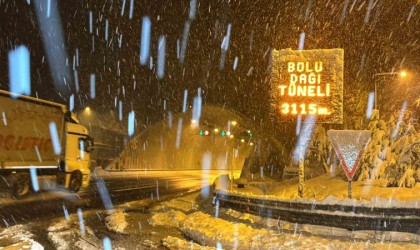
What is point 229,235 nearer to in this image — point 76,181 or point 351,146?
point 351,146

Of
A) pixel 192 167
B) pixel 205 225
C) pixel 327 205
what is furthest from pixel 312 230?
pixel 192 167

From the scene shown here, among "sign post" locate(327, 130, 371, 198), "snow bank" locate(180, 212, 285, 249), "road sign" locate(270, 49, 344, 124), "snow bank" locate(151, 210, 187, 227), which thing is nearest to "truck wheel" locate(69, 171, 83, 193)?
"snow bank" locate(151, 210, 187, 227)

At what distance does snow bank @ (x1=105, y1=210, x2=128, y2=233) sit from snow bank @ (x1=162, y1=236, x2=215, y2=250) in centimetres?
164

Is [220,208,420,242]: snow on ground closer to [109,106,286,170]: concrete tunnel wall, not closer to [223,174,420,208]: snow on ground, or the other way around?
[223,174,420,208]: snow on ground

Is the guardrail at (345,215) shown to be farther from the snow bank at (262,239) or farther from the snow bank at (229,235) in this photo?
the snow bank at (229,235)

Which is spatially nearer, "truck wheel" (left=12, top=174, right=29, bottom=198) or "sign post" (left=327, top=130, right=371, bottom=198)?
"sign post" (left=327, top=130, right=371, bottom=198)

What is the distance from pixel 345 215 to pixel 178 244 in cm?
362

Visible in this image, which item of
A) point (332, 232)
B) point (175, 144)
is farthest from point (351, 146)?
point (175, 144)

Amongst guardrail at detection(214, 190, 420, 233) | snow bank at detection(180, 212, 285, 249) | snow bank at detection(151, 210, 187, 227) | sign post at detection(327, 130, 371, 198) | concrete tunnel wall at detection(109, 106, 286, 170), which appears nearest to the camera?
guardrail at detection(214, 190, 420, 233)

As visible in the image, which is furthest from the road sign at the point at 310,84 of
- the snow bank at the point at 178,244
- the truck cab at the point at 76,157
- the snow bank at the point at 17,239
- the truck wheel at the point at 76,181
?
the truck wheel at the point at 76,181

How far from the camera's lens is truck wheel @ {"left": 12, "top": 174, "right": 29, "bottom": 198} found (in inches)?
669

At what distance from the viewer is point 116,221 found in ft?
39.5

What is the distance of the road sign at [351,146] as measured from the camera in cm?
1009

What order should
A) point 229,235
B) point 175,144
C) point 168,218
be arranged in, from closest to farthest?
point 229,235 → point 168,218 → point 175,144
